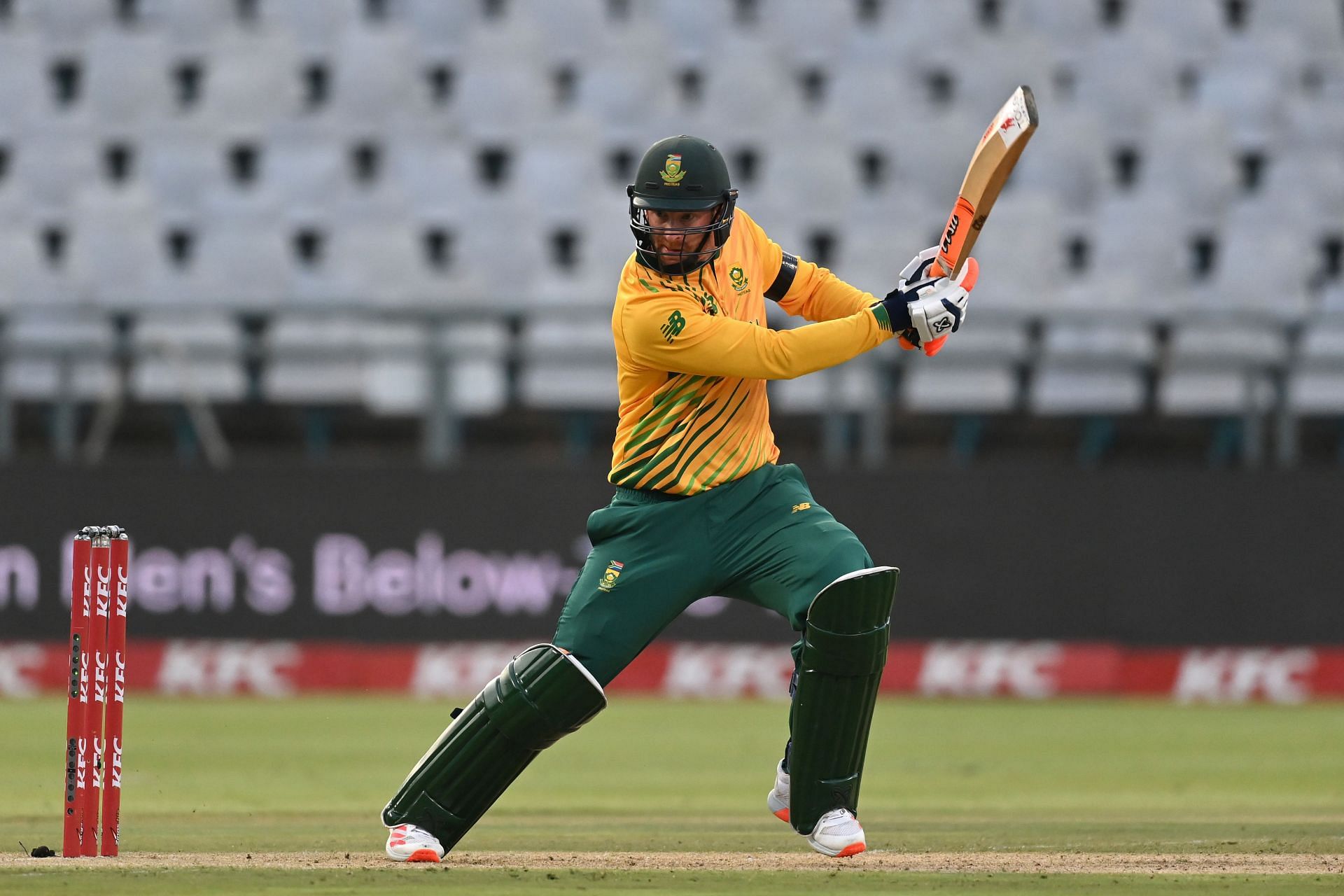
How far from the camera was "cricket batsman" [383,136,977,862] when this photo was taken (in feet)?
18.3

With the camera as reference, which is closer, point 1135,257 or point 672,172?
point 672,172

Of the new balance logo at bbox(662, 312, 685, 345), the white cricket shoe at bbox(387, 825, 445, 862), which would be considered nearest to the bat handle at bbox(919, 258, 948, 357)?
the new balance logo at bbox(662, 312, 685, 345)

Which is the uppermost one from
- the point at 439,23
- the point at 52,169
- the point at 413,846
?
the point at 439,23

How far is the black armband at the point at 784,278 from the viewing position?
243 inches

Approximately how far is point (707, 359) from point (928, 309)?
653 millimetres

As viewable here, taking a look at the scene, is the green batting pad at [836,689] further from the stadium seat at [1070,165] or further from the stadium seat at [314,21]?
the stadium seat at [314,21]

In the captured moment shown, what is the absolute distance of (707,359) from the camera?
219 inches

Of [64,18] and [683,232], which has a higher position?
[64,18]

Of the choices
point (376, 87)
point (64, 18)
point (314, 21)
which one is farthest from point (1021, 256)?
point (64, 18)

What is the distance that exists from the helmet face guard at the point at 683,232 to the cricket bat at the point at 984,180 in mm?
656

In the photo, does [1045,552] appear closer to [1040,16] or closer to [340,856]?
[1040,16]

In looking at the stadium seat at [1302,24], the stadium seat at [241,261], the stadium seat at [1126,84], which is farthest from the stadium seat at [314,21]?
the stadium seat at [1302,24]

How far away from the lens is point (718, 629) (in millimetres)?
13266

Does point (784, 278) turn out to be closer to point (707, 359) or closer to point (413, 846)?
point (707, 359)
